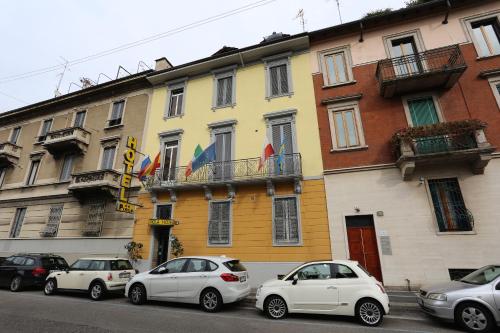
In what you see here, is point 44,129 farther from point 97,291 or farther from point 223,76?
point 97,291

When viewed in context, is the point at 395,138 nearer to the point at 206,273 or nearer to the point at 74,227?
the point at 206,273

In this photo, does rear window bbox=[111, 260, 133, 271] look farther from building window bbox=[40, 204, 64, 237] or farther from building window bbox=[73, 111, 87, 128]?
building window bbox=[73, 111, 87, 128]

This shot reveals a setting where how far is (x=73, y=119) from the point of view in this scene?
18.6 meters

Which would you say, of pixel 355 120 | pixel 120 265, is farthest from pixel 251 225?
pixel 355 120

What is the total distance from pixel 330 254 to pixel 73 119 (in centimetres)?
1936

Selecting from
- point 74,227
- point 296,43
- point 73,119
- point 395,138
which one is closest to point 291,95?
point 296,43

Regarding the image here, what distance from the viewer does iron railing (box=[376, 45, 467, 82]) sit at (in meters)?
10.8

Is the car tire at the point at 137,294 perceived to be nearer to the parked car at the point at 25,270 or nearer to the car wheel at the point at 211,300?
the car wheel at the point at 211,300

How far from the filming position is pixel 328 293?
6695 mm

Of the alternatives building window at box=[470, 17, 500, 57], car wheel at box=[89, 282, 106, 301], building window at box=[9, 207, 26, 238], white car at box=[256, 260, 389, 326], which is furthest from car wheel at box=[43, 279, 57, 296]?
building window at box=[470, 17, 500, 57]

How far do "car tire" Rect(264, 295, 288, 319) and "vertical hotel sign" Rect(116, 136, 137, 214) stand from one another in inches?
354

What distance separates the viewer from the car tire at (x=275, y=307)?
273 inches

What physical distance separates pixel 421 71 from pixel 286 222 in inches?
351

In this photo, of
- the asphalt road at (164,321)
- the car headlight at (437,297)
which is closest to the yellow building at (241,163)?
the asphalt road at (164,321)
